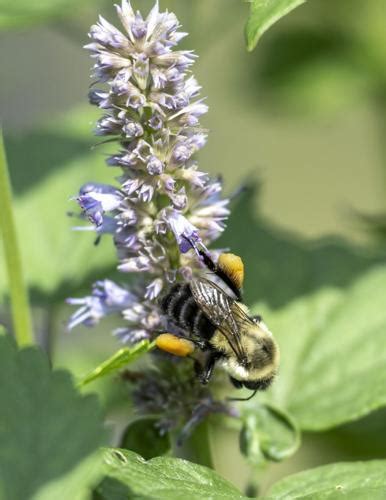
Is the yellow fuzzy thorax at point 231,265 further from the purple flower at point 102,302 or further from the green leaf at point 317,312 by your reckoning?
the green leaf at point 317,312

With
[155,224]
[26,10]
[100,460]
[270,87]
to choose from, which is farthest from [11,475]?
[270,87]

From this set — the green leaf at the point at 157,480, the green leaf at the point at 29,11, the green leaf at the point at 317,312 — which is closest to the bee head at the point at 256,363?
the green leaf at the point at 317,312

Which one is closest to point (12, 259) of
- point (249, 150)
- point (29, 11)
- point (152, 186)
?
point (152, 186)

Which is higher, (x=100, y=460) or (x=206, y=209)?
(x=206, y=209)

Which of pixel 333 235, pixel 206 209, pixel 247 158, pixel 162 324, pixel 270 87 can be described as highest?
pixel 206 209

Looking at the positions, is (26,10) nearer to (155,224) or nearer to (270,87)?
(155,224)

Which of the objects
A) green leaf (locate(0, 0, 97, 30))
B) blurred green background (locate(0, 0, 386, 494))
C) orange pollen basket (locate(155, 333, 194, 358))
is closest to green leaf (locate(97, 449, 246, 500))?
orange pollen basket (locate(155, 333, 194, 358))
